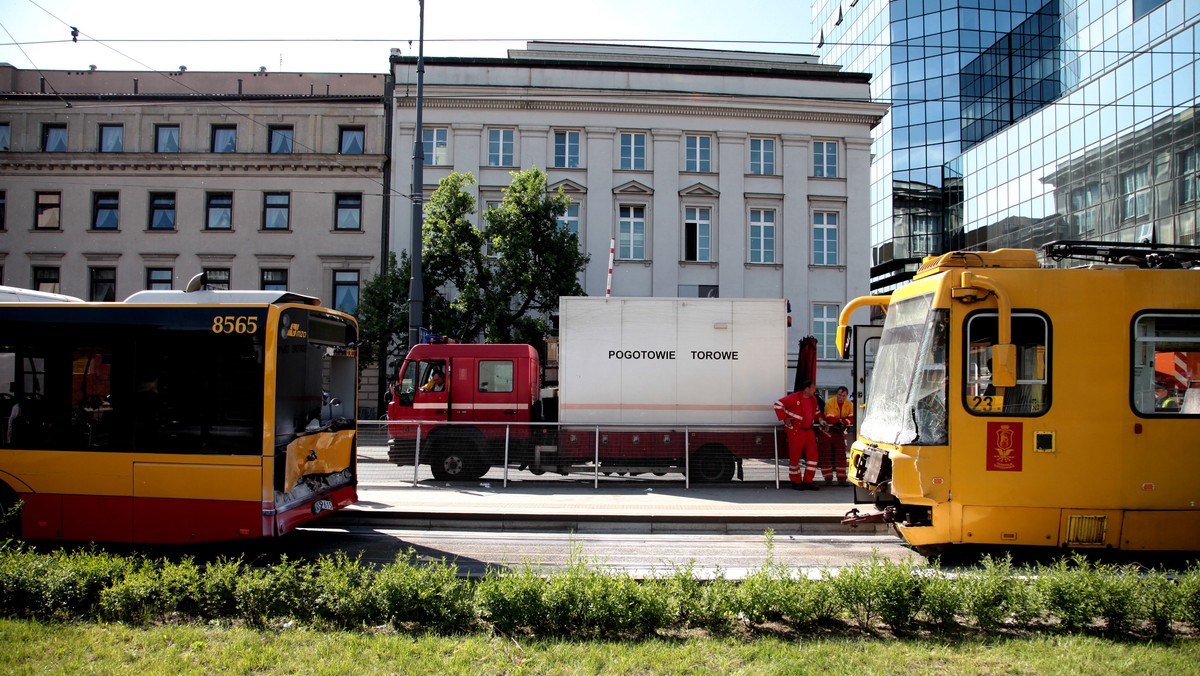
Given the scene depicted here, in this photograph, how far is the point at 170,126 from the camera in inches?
1312

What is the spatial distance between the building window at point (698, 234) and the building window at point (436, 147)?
10.8m

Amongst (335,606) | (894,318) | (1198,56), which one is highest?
(1198,56)

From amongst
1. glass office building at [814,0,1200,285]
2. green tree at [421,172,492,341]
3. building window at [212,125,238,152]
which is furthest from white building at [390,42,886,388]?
building window at [212,125,238,152]

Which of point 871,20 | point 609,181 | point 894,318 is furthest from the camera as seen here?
point 871,20

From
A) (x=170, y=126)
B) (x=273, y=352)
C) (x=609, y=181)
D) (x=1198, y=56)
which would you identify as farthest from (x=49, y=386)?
(x=1198, y=56)

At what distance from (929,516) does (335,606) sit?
6188mm

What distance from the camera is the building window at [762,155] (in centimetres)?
3344

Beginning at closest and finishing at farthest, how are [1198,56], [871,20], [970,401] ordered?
[970,401] → [1198,56] → [871,20]

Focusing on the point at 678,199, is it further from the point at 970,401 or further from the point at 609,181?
the point at 970,401

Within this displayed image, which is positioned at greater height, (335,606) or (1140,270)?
(1140,270)

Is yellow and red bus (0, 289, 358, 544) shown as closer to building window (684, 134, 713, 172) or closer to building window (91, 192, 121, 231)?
building window (684, 134, 713, 172)

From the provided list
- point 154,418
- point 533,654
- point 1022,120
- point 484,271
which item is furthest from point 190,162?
point 1022,120

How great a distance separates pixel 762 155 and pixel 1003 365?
27.6 meters

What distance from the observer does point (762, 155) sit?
33469 millimetres
